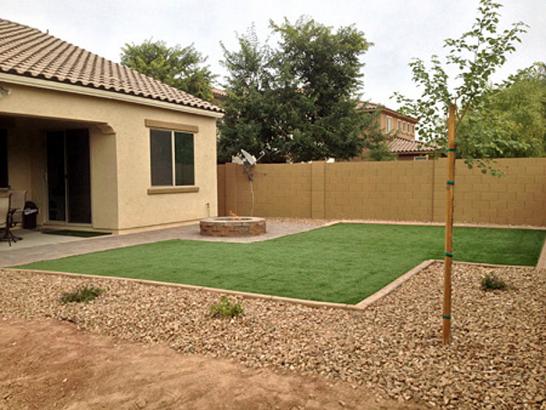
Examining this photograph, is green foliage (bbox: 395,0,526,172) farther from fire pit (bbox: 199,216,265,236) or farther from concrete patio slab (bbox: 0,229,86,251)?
concrete patio slab (bbox: 0,229,86,251)

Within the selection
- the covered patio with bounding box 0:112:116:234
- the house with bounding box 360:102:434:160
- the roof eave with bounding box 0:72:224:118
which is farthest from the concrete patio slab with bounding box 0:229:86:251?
the house with bounding box 360:102:434:160

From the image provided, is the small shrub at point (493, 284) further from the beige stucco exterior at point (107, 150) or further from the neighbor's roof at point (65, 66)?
the neighbor's roof at point (65, 66)

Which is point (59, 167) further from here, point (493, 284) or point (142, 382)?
point (493, 284)

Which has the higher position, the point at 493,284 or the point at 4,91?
the point at 4,91

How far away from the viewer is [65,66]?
11492mm

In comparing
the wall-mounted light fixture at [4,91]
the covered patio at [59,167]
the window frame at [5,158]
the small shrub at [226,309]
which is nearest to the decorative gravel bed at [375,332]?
the small shrub at [226,309]

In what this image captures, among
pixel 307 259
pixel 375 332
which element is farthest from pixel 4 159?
pixel 375 332

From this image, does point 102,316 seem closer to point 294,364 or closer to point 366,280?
point 294,364

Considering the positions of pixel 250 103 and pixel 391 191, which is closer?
pixel 391 191

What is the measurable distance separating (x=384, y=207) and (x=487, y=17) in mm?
10774

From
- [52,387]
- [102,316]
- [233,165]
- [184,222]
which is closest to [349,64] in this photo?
[233,165]

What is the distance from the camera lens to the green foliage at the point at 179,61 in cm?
2472

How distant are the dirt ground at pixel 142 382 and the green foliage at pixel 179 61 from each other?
21.6 m

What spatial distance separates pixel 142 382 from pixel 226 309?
1.41 m
